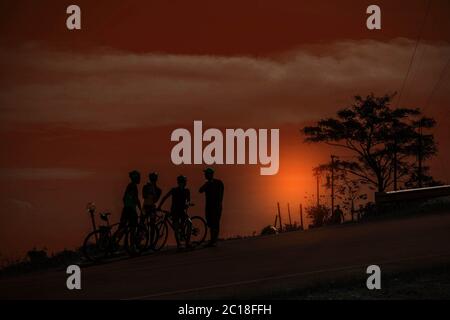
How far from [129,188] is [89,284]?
3575 mm

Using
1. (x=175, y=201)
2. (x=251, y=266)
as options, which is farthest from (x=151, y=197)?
(x=251, y=266)

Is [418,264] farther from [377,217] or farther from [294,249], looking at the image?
[377,217]

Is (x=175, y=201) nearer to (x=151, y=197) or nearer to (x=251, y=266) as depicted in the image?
(x=151, y=197)

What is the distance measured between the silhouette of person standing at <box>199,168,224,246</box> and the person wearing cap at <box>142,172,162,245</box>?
1354mm

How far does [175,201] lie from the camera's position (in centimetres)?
2022

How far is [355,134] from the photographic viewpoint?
61.8 meters

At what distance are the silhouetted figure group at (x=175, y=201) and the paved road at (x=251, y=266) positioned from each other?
79cm

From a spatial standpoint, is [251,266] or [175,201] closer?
[251,266]

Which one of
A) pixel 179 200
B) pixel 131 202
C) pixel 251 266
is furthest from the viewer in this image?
pixel 179 200

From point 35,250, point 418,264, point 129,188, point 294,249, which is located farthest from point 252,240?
Result: point 35,250

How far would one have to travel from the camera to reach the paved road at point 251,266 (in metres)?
14.5

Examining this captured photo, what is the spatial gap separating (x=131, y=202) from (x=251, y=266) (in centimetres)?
338

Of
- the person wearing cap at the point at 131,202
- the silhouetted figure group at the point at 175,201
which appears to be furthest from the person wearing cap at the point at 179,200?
the person wearing cap at the point at 131,202

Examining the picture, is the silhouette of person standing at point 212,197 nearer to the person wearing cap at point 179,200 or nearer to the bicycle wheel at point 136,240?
the person wearing cap at point 179,200
